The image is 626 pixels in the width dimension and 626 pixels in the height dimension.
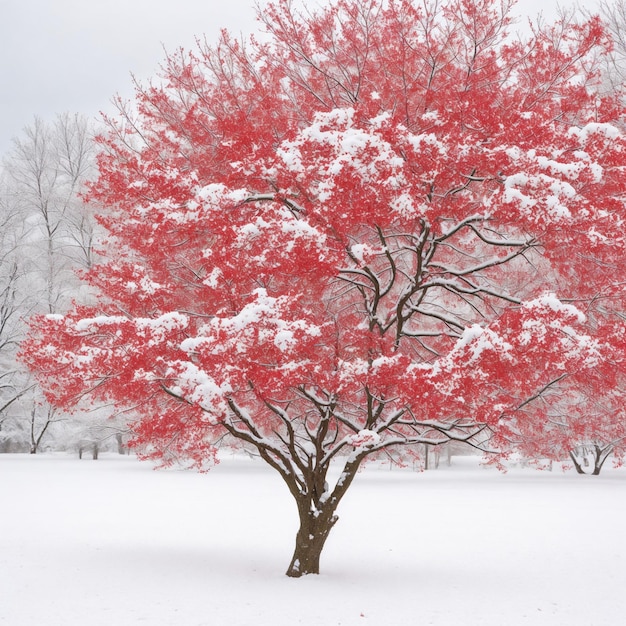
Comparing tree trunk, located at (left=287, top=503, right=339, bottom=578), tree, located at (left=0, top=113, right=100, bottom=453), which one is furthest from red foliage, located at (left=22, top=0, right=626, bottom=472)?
tree, located at (left=0, top=113, right=100, bottom=453)

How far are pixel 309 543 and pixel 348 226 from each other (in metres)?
4.89

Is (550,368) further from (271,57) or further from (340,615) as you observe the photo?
(271,57)

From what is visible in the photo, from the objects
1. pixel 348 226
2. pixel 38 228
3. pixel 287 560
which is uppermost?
pixel 38 228

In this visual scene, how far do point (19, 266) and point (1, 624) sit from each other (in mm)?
26311

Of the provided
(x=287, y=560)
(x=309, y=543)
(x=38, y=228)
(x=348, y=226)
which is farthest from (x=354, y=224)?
(x=38, y=228)

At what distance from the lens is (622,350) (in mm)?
7145

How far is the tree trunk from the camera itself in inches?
363

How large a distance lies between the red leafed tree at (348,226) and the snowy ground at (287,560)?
5.37 ft

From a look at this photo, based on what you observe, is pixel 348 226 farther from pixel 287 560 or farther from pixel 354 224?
pixel 287 560

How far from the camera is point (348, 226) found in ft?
24.5

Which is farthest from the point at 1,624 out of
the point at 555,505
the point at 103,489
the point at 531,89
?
the point at 555,505

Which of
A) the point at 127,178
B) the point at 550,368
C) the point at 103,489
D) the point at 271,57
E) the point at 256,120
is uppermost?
the point at 271,57

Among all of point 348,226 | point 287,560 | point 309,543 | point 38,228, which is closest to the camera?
point 348,226

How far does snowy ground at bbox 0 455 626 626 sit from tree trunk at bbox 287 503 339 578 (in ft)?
0.81
